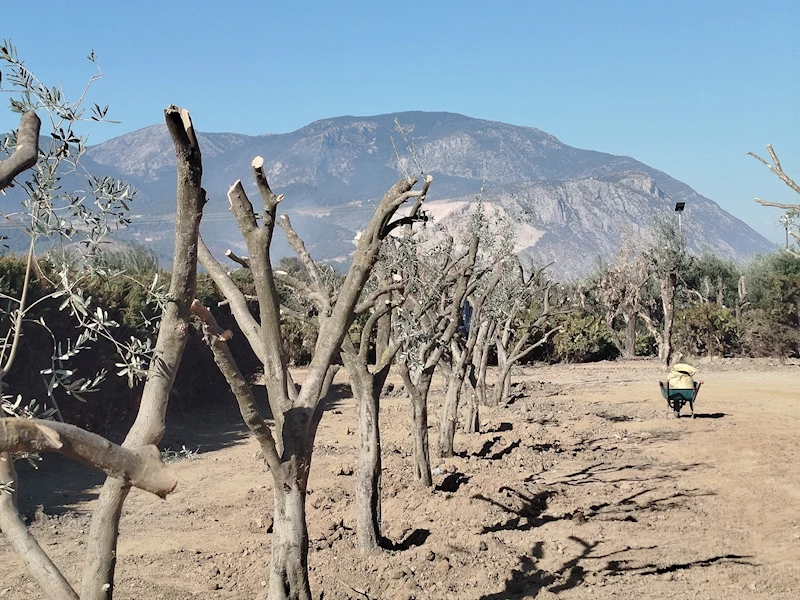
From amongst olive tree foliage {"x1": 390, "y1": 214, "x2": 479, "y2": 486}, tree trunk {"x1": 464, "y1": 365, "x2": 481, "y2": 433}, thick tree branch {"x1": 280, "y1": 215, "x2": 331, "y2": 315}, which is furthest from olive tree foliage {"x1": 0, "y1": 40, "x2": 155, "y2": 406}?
tree trunk {"x1": 464, "y1": 365, "x2": 481, "y2": 433}

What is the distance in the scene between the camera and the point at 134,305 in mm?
13555

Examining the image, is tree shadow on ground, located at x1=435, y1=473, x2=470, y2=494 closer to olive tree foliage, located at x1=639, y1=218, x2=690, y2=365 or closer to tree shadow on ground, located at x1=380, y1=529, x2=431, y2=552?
tree shadow on ground, located at x1=380, y1=529, x2=431, y2=552

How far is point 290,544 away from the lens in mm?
4754

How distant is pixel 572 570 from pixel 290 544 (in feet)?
9.62

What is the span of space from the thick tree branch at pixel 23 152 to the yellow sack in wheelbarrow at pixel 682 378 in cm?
1213

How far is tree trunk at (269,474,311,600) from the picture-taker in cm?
475

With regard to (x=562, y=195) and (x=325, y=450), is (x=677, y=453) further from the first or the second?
(x=562, y=195)

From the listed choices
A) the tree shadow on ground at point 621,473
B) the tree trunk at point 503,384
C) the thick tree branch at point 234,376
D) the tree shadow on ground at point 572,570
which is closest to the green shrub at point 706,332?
the tree trunk at point 503,384

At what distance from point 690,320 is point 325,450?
1590cm

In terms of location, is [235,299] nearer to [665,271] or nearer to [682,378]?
[682,378]

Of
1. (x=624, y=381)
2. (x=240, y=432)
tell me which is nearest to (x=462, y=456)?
(x=240, y=432)

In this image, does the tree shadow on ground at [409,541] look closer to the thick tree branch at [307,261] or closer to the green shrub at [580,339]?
the thick tree branch at [307,261]

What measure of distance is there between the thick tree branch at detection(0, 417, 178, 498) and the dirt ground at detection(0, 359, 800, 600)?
3.49 metres

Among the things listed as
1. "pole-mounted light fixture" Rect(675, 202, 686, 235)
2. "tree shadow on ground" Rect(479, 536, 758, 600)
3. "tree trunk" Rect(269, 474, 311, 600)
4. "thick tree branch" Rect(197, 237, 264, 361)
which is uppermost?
"pole-mounted light fixture" Rect(675, 202, 686, 235)
